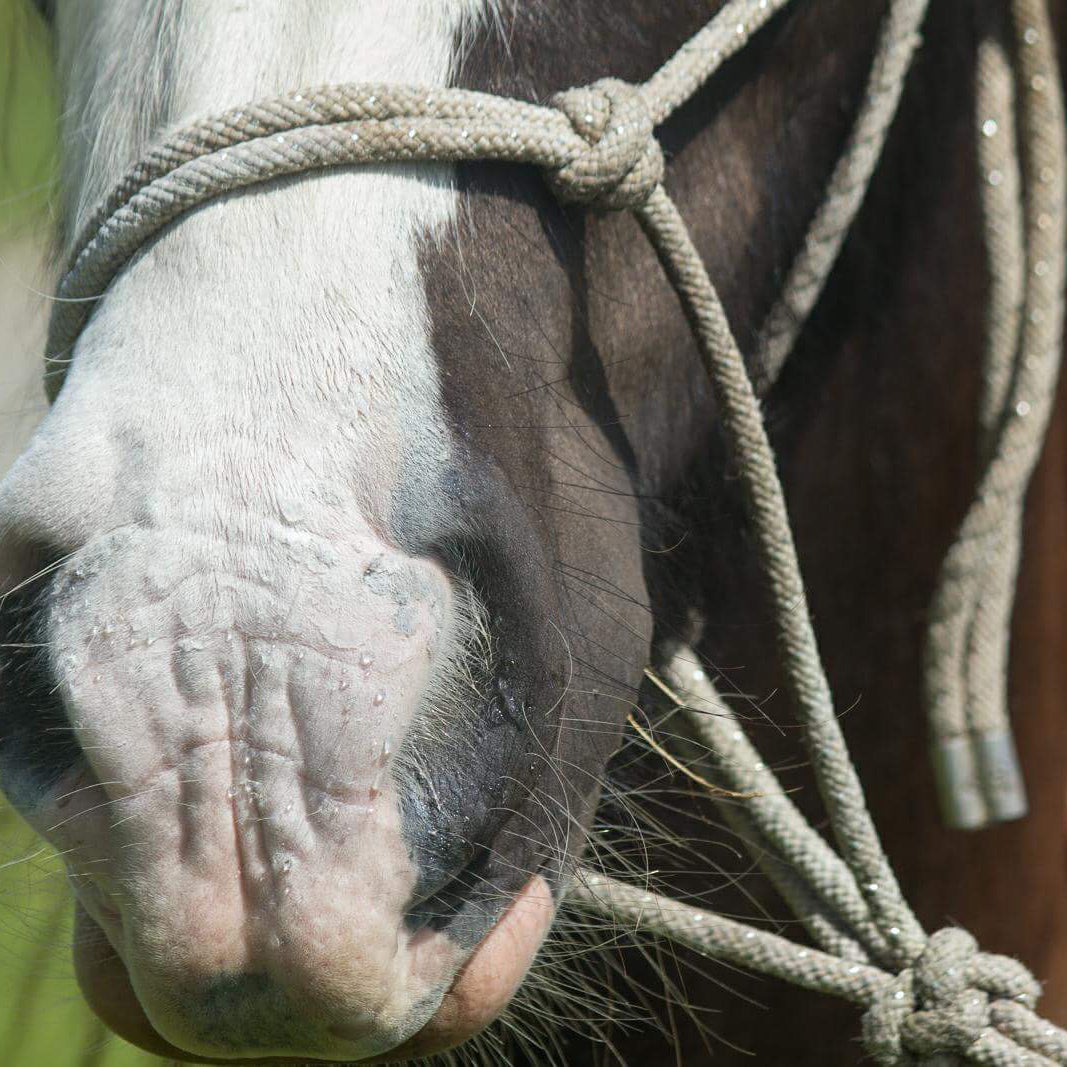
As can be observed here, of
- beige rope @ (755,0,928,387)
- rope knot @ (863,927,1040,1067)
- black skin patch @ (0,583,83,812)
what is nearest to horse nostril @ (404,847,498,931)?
black skin patch @ (0,583,83,812)

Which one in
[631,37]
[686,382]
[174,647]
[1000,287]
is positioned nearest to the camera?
[174,647]

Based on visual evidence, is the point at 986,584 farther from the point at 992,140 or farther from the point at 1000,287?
the point at 992,140

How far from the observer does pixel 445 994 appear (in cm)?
65

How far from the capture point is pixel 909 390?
1050 mm

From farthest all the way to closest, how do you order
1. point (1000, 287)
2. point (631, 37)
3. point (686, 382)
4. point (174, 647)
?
point (1000, 287), point (686, 382), point (631, 37), point (174, 647)

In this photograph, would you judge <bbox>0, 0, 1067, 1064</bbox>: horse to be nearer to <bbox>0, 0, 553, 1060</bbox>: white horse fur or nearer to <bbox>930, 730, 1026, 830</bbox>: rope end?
<bbox>0, 0, 553, 1060</bbox>: white horse fur

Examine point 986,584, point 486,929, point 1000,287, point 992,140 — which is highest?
point 992,140

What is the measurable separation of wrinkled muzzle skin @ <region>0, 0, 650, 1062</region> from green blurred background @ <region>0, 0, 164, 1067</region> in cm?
18

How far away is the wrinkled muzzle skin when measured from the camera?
0.56 metres

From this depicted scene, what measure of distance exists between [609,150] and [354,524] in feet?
0.87

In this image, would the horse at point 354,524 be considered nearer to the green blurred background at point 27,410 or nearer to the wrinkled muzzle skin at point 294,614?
the wrinkled muzzle skin at point 294,614

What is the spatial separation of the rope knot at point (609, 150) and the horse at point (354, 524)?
0.02m

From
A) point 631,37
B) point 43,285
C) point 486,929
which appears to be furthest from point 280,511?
point 43,285

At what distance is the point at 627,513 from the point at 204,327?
11.1 inches
